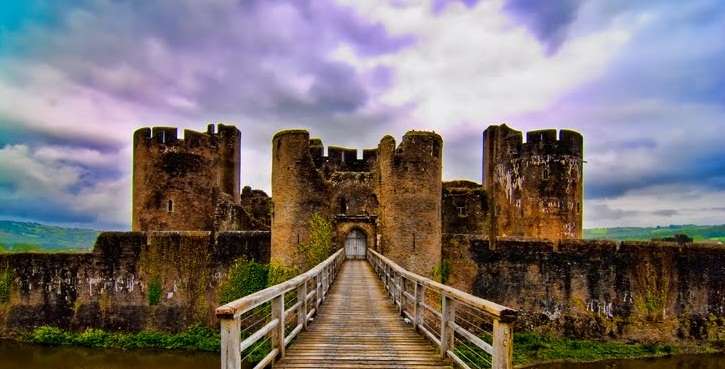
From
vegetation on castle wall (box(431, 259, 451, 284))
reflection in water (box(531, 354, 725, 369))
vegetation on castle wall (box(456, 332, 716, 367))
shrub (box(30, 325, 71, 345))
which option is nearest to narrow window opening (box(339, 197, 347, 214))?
vegetation on castle wall (box(431, 259, 451, 284))

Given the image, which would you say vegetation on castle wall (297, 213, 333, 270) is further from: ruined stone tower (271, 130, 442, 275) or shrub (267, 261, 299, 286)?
shrub (267, 261, 299, 286)

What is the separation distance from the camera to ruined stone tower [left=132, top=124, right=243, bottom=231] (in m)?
23.9

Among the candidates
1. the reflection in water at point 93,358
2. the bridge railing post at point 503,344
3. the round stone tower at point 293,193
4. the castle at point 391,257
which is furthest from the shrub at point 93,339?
the bridge railing post at point 503,344

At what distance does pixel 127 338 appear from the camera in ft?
65.6

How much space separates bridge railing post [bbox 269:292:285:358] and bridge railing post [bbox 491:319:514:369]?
9.03 feet

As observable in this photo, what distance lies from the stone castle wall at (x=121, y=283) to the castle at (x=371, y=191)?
324 centimetres

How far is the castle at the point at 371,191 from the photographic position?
18672 millimetres

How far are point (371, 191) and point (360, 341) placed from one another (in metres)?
13.1

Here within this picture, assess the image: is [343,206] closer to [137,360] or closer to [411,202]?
[411,202]

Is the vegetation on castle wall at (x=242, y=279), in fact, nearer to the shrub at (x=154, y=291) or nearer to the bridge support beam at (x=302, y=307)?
the shrub at (x=154, y=291)

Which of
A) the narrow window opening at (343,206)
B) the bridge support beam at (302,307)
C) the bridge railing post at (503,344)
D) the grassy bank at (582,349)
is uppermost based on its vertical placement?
the narrow window opening at (343,206)

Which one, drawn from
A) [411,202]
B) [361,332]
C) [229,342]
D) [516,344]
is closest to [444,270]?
[411,202]

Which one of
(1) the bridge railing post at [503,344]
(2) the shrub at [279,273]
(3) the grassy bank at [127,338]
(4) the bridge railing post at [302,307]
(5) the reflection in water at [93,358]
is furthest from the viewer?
(3) the grassy bank at [127,338]

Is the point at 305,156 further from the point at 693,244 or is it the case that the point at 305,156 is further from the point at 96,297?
the point at 693,244
